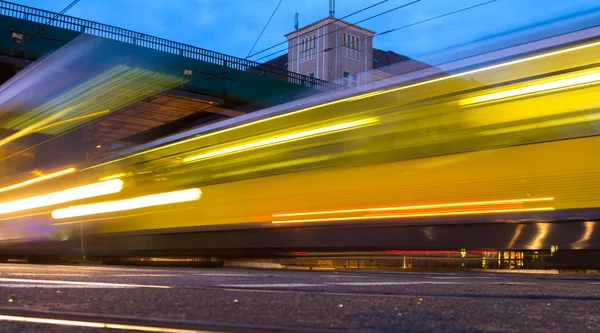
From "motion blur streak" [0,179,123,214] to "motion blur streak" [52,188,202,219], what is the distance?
220 mm

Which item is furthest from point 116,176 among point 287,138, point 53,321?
point 53,321

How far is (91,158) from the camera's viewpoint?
1357 centimetres

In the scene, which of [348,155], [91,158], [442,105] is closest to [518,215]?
[442,105]

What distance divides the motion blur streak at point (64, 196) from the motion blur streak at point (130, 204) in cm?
22

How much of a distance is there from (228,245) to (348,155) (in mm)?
2683

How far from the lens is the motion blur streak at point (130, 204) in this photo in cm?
1111

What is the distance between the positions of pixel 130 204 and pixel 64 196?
109 inches

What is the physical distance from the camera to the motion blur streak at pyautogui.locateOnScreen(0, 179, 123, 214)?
12.9m

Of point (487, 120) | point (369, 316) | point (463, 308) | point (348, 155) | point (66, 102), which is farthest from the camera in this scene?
point (66, 102)

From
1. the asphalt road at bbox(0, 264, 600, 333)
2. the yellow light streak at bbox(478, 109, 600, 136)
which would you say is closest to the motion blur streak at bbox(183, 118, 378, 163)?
the yellow light streak at bbox(478, 109, 600, 136)

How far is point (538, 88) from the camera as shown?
703cm

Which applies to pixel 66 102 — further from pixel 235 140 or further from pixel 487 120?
pixel 487 120

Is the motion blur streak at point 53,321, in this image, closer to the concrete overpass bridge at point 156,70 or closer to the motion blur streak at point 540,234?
the motion blur streak at point 540,234

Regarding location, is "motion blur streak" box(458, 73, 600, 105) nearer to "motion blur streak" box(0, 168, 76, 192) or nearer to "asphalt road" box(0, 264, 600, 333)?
"asphalt road" box(0, 264, 600, 333)
